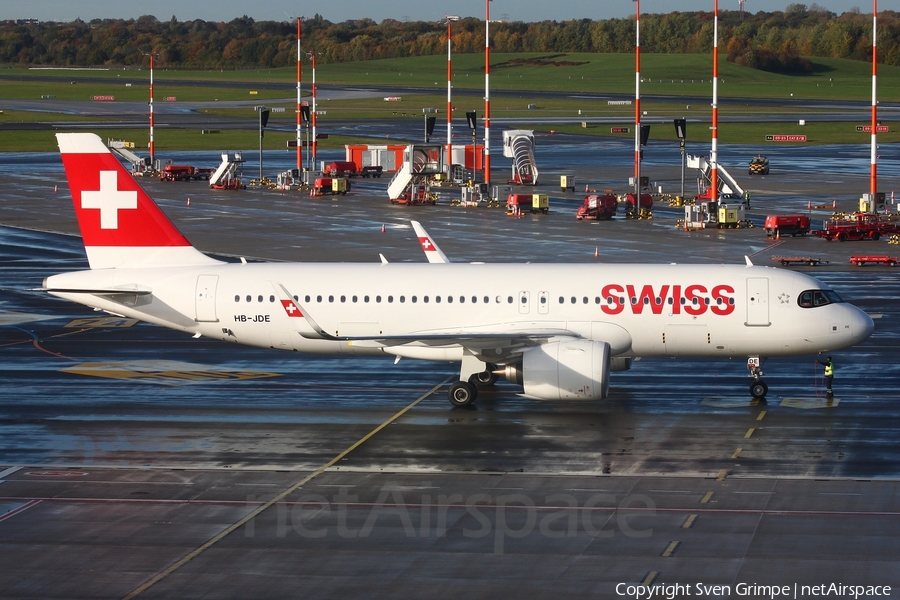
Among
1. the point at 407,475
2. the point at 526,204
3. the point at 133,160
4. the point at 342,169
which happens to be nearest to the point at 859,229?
the point at 526,204

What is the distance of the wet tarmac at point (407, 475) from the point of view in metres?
23.9

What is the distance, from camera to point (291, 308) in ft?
124

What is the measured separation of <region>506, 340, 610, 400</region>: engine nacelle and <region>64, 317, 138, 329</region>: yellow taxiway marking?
22369 mm

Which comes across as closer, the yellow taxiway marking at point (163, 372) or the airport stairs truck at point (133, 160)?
the yellow taxiway marking at point (163, 372)

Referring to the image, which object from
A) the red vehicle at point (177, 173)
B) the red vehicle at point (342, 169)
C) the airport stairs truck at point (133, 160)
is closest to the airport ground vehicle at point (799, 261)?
the red vehicle at point (342, 169)

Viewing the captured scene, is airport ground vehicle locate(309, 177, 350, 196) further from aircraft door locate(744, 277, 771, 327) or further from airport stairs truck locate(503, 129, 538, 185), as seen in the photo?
aircraft door locate(744, 277, 771, 327)

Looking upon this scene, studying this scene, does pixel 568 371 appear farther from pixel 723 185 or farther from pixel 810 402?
pixel 723 185

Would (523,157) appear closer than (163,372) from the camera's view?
No

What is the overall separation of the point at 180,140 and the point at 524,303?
121862 millimetres

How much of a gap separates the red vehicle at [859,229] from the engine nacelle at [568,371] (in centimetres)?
4473

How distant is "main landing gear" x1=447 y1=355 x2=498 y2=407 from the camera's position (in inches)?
1471

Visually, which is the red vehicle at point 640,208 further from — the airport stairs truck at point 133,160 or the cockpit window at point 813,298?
the airport stairs truck at point 133,160

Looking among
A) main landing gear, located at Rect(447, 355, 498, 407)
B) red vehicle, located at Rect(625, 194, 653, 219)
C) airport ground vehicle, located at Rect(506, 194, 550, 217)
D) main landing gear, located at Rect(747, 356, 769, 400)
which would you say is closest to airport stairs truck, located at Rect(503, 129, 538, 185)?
airport ground vehicle, located at Rect(506, 194, 550, 217)

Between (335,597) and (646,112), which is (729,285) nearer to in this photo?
(335,597)
